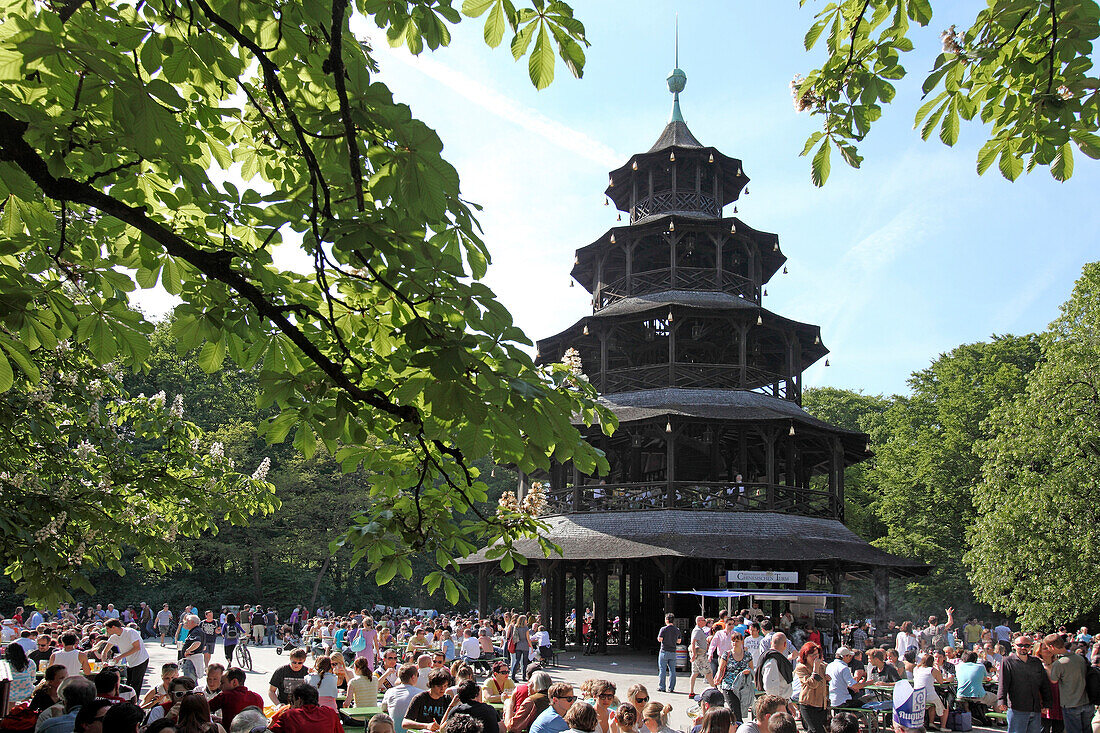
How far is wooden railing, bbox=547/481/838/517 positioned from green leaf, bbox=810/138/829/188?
22.1m

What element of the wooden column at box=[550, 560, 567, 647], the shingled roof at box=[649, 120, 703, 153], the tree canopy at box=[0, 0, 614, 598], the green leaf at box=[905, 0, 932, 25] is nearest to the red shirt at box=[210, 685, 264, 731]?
the tree canopy at box=[0, 0, 614, 598]

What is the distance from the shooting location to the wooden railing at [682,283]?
32.0 metres

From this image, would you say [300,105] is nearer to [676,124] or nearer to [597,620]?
[597,620]

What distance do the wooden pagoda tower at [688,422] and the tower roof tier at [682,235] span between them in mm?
65

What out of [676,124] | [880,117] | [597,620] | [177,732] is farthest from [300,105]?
[676,124]

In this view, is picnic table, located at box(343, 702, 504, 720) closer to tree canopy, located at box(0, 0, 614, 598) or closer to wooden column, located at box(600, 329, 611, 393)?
tree canopy, located at box(0, 0, 614, 598)

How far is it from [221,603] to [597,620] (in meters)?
25.0

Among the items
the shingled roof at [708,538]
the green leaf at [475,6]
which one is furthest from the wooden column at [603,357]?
the green leaf at [475,6]

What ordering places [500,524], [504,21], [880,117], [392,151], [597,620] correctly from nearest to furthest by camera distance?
1. [392,151]
2. [504,21]
3. [880,117]
4. [500,524]
5. [597,620]

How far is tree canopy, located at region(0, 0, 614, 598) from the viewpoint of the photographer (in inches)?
134

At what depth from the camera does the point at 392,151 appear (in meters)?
3.60

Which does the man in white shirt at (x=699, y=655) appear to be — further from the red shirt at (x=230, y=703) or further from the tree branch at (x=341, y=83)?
the tree branch at (x=341, y=83)

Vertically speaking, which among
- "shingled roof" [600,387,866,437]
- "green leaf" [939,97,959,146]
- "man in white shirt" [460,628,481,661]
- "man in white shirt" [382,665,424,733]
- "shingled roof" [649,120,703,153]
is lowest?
"man in white shirt" [460,628,481,661]

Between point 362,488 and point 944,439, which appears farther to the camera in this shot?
point 362,488
